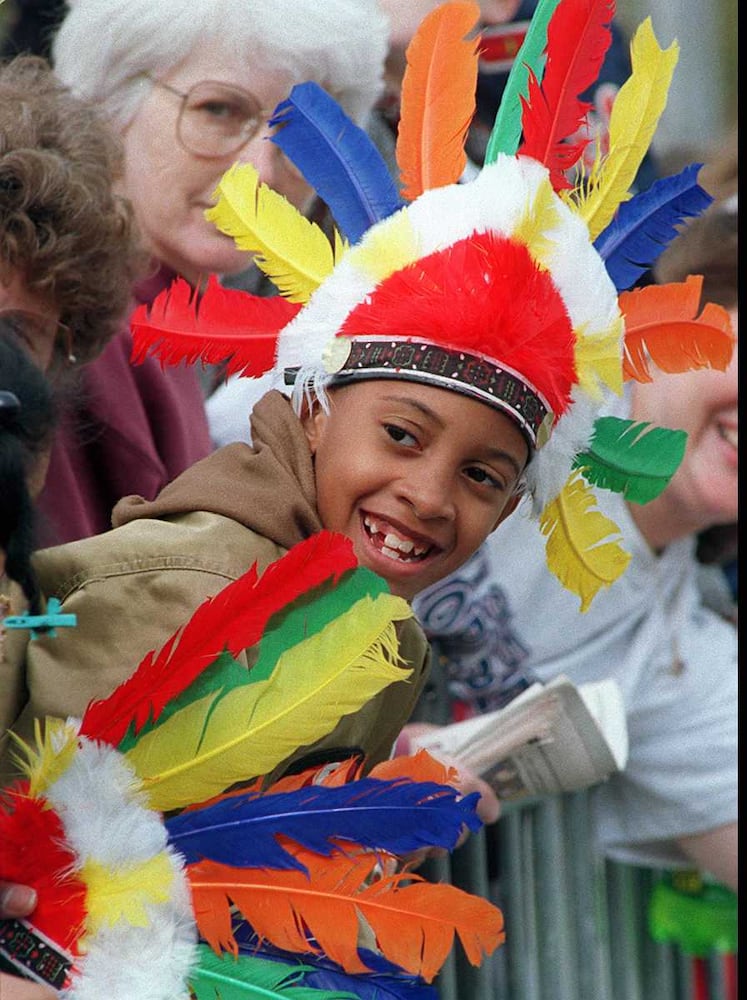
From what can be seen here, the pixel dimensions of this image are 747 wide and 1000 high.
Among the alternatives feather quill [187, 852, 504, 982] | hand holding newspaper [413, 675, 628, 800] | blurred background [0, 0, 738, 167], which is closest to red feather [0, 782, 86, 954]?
feather quill [187, 852, 504, 982]

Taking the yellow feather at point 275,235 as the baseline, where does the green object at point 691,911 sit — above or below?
below

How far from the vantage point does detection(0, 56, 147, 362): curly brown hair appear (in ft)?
5.37

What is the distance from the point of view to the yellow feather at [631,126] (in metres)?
1.69

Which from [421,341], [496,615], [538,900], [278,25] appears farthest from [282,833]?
[538,900]

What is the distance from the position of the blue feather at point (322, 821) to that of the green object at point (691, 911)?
6.97 ft

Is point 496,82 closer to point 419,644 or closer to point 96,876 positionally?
point 419,644

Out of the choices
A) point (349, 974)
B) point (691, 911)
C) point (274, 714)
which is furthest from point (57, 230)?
point (691, 911)

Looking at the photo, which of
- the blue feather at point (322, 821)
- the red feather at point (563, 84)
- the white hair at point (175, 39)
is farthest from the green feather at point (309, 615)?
the white hair at point (175, 39)

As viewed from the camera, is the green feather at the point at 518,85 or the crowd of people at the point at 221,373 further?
the green feather at the point at 518,85

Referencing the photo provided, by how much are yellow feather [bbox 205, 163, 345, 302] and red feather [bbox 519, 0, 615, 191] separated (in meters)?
0.25

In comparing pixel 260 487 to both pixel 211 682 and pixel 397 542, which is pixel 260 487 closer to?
pixel 397 542

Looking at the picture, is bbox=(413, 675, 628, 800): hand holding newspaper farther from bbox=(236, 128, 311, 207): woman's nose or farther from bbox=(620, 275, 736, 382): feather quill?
bbox=(236, 128, 311, 207): woman's nose

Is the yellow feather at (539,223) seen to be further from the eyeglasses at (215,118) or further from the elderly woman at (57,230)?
the eyeglasses at (215,118)

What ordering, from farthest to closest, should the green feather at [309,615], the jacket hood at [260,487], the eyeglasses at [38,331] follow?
the eyeglasses at [38,331], the jacket hood at [260,487], the green feather at [309,615]
